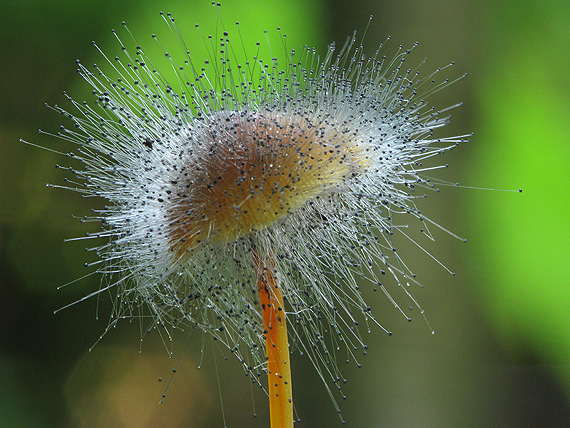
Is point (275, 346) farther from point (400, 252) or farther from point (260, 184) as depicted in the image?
point (400, 252)

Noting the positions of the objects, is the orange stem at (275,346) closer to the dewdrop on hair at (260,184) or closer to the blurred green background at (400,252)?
the dewdrop on hair at (260,184)

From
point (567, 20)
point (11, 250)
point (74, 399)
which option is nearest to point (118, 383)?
point (74, 399)

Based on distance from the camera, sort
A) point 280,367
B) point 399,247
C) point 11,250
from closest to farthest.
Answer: point 280,367 → point 399,247 → point 11,250

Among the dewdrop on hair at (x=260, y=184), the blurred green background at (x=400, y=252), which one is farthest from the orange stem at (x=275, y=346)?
the blurred green background at (x=400, y=252)

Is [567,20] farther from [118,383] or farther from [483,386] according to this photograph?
[118,383]

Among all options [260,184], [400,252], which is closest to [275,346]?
[260,184]
